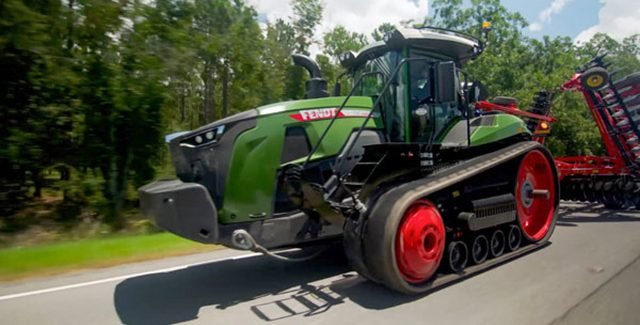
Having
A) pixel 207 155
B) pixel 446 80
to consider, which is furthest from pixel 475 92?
pixel 207 155

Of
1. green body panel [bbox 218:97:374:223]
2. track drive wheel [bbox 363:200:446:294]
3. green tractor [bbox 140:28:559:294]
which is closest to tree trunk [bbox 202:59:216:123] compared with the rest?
green tractor [bbox 140:28:559:294]

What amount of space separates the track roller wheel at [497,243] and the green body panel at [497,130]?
3.76 feet

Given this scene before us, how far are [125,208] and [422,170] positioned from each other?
7210mm

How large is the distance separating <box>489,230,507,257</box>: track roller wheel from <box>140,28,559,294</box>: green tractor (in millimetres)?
13

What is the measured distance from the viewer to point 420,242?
13.5 feet

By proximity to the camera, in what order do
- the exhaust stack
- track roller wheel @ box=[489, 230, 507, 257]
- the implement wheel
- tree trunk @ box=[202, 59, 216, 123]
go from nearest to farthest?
track roller wheel @ box=[489, 230, 507, 257], the exhaust stack, the implement wheel, tree trunk @ box=[202, 59, 216, 123]

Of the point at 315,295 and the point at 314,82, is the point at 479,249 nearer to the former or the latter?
the point at 315,295

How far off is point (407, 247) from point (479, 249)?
133 centimetres

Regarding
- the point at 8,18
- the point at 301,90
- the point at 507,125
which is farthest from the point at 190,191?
the point at 301,90

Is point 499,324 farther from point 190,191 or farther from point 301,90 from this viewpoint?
point 301,90

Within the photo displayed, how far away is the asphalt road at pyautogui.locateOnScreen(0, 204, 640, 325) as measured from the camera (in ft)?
11.6

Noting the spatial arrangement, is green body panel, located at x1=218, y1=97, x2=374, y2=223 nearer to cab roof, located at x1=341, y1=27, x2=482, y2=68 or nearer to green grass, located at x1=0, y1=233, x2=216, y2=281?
cab roof, located at x1=341, y1=27, x2=482, y2=68

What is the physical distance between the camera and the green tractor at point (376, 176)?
388 centimetres

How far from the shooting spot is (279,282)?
454 cm
